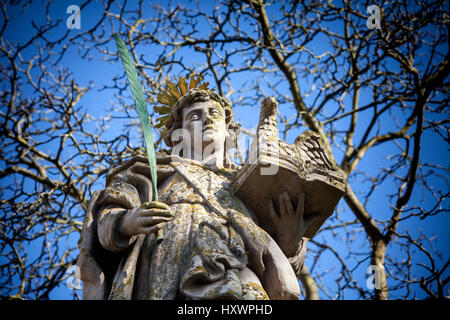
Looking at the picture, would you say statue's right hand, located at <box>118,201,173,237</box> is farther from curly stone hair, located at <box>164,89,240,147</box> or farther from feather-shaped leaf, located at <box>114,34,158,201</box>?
curly stone hair, located at <box>164,89,240,147</box>

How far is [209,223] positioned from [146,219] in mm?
452

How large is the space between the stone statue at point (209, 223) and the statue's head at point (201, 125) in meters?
0.04

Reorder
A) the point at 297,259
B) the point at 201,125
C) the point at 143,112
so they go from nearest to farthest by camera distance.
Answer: the point at 143,112 → the point at 297,259 → the point at 201,125

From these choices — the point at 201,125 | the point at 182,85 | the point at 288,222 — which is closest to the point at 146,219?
the point at 288,222

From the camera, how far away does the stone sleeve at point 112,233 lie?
11.3 ft

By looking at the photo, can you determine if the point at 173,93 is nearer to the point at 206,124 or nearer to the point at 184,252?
the point at 206,124

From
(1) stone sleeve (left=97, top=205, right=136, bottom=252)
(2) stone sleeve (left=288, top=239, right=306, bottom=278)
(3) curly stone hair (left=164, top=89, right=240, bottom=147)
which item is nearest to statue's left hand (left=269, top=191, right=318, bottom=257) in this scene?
(2) stone sleeve (left=288, top=239, right=306, bottom=278)

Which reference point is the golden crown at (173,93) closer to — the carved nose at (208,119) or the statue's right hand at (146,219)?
the carved nose at (208,119)

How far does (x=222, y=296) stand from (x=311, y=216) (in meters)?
1.34

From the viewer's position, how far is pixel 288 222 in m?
3.98

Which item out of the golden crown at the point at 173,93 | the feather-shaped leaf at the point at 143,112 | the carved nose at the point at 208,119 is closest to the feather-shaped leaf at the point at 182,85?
the golden crown at the point at 173,93

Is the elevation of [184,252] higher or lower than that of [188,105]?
lower

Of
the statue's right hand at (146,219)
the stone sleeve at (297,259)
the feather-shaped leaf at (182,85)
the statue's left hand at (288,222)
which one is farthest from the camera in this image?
the feather-shaped leaf at (182,85)

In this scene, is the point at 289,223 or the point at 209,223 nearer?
the point at 209,223
